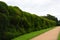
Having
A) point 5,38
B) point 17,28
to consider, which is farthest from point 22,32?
point 5,38

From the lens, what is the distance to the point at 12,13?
18703 millimetres

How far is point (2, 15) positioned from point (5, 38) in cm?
190

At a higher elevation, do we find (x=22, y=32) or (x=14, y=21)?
(x=14, y=21)

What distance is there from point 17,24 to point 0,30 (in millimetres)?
4576

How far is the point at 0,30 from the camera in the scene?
15102mm

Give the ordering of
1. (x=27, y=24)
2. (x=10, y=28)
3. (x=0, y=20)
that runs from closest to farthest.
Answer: (x=0, y=20) < (x=10, y=28) < (x=27, y=24)

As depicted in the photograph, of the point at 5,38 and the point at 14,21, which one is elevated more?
the point at 14,21

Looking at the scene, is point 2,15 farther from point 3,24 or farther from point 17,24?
point 17,24

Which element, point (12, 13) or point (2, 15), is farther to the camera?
point (12, 13)

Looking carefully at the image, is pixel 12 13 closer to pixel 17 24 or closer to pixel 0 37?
pixel 17 24

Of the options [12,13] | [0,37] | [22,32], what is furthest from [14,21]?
[0,37]

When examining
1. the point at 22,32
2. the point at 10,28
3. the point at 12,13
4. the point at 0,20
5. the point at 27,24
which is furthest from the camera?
the point at 27,24

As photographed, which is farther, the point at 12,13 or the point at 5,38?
the point at 12,13

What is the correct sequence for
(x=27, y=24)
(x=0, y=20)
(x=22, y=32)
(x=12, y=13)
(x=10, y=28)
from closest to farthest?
(x=0, y=20) → (x=10, y=28) → (x=12, y=13) → (x=22, y=32) → (x=27, y=24)
